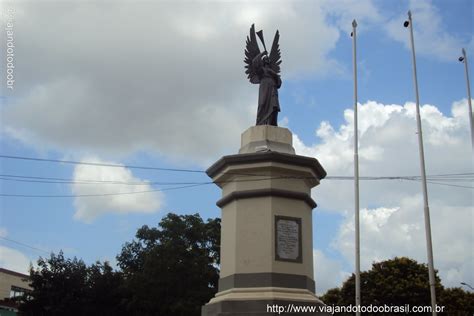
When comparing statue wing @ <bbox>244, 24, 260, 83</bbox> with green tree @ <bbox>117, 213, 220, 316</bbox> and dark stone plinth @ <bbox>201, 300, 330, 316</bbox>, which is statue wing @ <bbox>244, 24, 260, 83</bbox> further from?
green tree @ <bbox>117, 213, 220, 316</bbox>

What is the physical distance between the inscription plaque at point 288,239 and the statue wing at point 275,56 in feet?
13.3

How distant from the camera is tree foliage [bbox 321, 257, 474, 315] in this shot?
29391 mm

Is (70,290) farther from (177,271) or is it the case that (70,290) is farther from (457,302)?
(457,302)

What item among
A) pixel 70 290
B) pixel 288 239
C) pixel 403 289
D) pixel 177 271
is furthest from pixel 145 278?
pixel 288 239

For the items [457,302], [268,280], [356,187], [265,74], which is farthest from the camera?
[457,302]

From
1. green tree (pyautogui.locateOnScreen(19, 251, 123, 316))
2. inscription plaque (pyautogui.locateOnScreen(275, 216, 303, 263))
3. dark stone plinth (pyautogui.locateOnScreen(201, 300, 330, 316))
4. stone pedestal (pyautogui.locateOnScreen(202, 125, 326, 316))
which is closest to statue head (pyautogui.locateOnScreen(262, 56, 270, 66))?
stone pedestal (pyautogui.locateOnScreen(202, 125, 326, 316))

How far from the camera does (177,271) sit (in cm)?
3300

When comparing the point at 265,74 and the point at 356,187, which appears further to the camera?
the point at 356,187

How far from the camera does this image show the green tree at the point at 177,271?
3234 centimetres

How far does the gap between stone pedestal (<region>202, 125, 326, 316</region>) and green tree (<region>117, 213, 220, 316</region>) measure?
69.1 feet

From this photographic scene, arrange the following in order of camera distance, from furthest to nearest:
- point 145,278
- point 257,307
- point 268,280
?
point 145,278 → point 268,280 → point 257,307

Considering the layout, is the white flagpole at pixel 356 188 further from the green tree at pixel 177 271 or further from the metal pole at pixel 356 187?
the green tree at pixel 177 271

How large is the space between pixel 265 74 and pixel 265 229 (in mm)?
4012

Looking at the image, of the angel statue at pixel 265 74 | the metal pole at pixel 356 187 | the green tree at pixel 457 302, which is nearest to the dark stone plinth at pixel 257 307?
the angel statue at pixel 265 74
